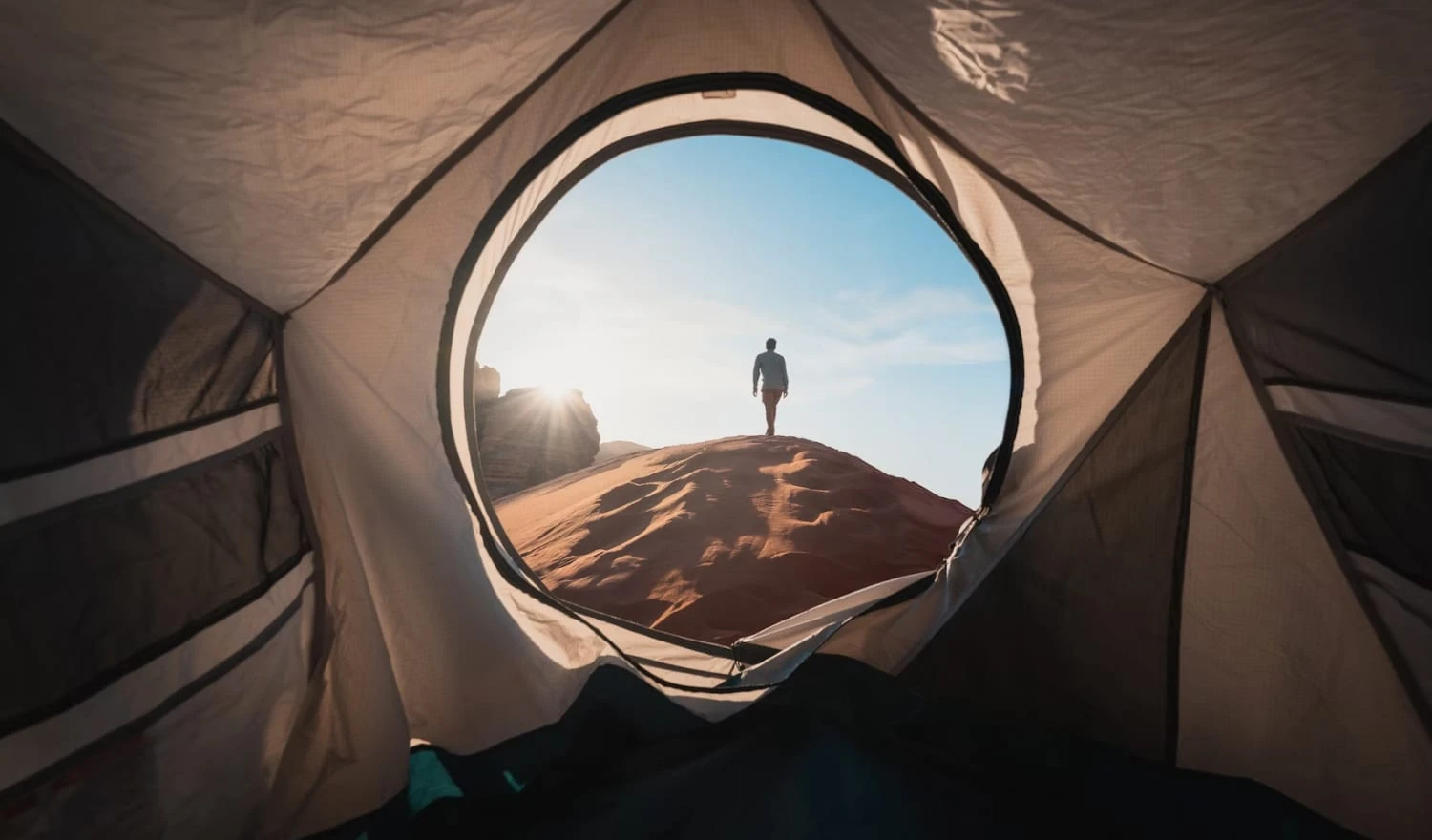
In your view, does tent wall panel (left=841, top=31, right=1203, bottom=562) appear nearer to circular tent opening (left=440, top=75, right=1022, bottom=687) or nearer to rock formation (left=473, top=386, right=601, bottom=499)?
circular tent opening (left=440, top=75, right=1022, bottom=687)

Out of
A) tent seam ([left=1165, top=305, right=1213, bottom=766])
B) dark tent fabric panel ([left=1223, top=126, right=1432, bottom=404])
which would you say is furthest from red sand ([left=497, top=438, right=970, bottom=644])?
dark tent fabric panel ([left=1223, top=126, right=1432, bottom=404])

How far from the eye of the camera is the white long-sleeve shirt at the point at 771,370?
36.6ft

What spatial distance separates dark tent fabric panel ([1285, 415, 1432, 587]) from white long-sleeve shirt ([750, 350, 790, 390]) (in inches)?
383

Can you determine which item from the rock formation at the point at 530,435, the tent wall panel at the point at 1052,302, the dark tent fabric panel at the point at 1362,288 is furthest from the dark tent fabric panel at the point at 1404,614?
the rock formation at the point at 530,435

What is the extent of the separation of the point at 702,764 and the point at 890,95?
5.84ft

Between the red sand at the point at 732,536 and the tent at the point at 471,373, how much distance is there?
1.73m

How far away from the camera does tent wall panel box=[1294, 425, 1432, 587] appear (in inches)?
46.9

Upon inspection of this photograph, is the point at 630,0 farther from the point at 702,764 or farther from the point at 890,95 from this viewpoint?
the point at 702,764

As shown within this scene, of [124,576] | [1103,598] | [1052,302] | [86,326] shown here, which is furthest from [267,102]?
[1103,598]

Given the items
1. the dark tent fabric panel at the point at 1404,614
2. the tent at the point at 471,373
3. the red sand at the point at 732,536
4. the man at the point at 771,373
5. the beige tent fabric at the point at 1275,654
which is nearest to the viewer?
the tent at the point at 471,373

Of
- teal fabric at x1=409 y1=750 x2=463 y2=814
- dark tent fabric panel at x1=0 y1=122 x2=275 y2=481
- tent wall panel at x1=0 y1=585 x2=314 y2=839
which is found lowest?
teal fabric at x1=409 y1=750 x2=463 y2=814

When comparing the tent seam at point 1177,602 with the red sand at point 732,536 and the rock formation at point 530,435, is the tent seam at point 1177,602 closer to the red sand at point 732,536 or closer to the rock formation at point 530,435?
the red sand at point 732,536

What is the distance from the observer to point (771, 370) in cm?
1120

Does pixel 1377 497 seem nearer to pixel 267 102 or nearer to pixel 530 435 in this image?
pixel 267 102
